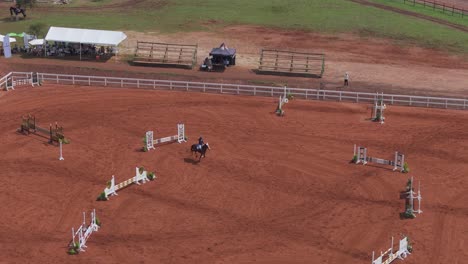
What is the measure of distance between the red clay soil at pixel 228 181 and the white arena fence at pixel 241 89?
1.26m

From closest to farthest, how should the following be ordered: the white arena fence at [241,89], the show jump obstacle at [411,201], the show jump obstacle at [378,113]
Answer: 1. the show jump obstacle at [411,201]
2. the show jump obstacle at [378,113]
3. the white arena fence at [241,89]

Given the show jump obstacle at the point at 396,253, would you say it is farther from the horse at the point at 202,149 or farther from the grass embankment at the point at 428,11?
the grass embankment at the point at 428,11

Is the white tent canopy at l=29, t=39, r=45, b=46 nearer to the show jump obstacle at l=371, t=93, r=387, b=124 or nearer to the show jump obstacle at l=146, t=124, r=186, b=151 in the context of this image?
the show jump obstacle at l=146, t=124, r=186, b=151

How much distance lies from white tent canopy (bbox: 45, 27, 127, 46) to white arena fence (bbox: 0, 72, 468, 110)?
6.51m

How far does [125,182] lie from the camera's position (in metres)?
42.5

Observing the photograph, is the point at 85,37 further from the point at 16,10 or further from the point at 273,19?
the point at 273,19

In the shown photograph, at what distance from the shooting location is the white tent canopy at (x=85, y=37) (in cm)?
6988

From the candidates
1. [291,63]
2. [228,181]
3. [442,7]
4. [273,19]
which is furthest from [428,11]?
[228,181]

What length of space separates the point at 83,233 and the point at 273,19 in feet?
183

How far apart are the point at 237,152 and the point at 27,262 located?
18.3 m

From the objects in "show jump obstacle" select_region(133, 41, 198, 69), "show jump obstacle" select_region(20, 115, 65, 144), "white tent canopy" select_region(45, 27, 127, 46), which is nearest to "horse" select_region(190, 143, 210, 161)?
"show jump obstacle" select_region(20, 115, 65, 144)

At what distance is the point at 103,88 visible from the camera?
6222 centimetres

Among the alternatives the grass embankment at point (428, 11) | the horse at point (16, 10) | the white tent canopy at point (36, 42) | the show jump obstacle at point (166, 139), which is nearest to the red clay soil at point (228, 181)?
the show jump obstacle at point (166, 139)

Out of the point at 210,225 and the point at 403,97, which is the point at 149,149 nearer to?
the point at 210,225
